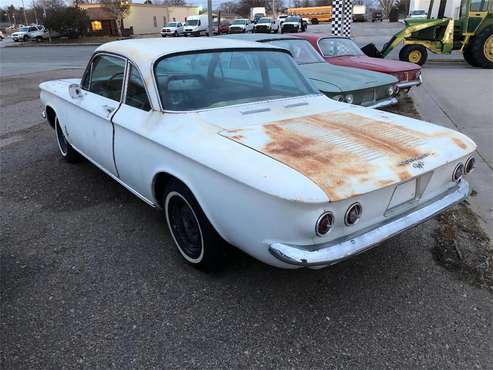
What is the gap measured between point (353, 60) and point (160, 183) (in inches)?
243

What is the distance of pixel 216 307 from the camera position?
271 cm

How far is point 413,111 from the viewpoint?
25.5 feet

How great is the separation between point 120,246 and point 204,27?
39.9m

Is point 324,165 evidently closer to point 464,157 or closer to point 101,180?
point 464,157

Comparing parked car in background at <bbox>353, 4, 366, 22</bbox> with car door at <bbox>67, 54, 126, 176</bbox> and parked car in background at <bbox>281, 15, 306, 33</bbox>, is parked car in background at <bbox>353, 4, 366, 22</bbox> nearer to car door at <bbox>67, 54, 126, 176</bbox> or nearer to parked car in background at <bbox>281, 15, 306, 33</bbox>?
parked car in background at <bbox>281, 15, 306, 33</bbox>

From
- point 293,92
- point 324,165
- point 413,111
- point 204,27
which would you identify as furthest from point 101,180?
point 204,27

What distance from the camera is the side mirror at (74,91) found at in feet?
13.7

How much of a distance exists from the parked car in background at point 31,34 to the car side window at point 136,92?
4818 cm

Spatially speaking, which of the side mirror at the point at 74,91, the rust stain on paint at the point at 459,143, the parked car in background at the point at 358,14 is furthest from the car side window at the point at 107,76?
the parked car in background at the point at 358,14

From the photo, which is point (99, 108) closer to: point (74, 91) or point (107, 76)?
point (107, 76)

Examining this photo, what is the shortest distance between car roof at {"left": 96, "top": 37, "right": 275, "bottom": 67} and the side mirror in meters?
0.54

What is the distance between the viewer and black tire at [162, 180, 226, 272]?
2781 mm

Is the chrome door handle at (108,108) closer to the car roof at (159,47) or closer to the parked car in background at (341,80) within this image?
the car roof at (159,47)

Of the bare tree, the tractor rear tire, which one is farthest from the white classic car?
the bare tree
